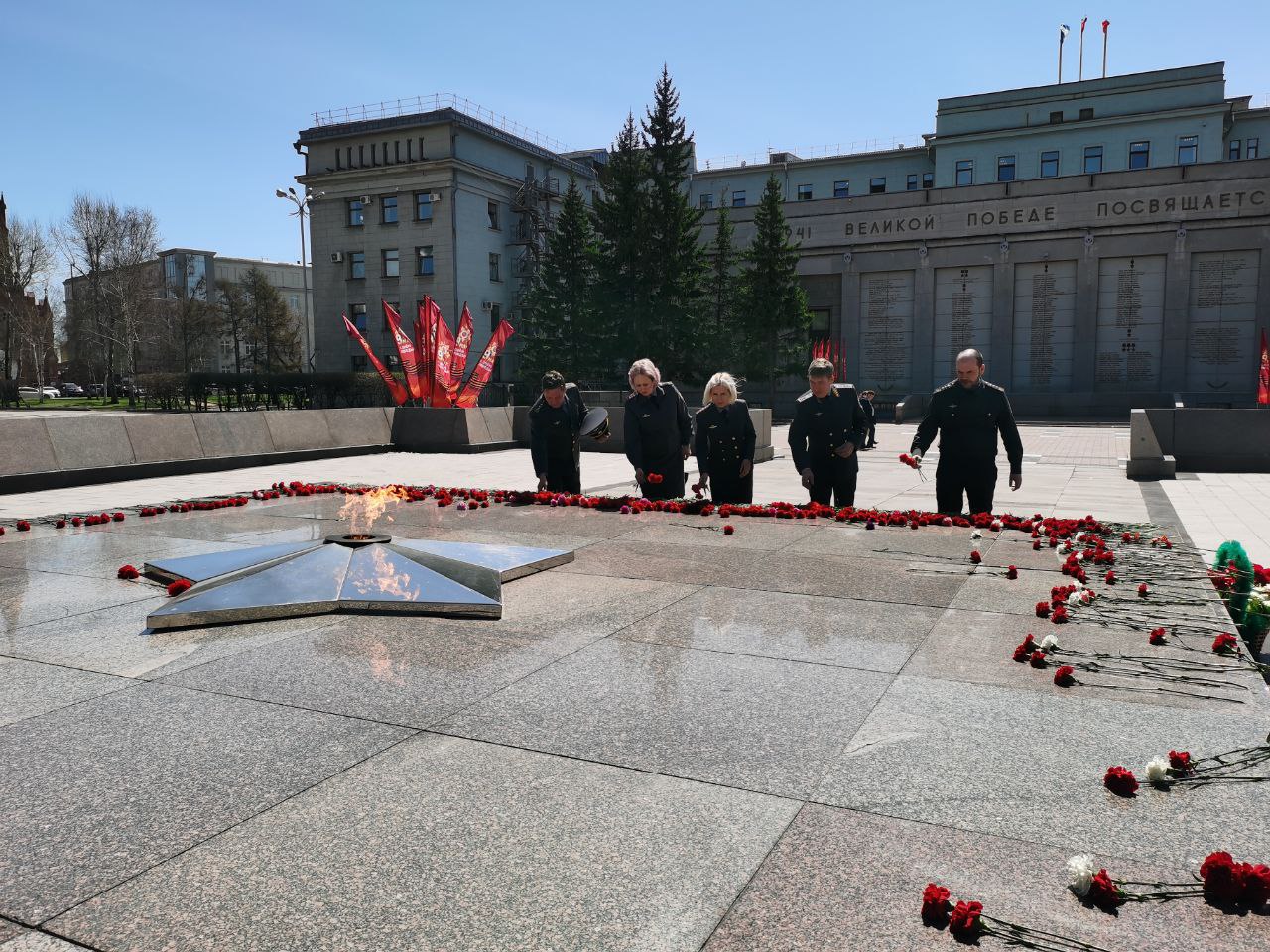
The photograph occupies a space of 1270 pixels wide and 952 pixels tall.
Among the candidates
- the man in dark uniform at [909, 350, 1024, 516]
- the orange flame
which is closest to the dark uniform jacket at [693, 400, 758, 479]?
the man in dark uniform at [909, 350, 1024, 516]

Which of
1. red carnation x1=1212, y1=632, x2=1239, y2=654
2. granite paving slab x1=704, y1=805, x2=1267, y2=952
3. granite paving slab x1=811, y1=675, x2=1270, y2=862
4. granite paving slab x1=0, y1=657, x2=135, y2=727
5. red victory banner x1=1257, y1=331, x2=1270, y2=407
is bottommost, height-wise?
granite paving slab x1=0, y1=657, x2=135, y2=727

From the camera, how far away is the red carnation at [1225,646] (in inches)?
170

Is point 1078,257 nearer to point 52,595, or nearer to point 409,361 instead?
point 409,361

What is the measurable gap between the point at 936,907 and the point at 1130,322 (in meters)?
42.3

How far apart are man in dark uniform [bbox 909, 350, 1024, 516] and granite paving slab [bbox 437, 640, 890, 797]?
12.8 ft

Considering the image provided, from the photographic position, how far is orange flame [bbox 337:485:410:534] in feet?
28.1

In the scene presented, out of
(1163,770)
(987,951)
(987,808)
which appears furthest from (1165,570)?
(987,951)

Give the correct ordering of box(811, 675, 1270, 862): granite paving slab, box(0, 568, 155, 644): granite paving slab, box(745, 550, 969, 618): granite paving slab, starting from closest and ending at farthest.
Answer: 1. box(811, 675, 1270, 862): granite paving slab
2. box(0, 568, 155, 644): granite paving slab
3. box(745, 550, 969, 618): granite paving slab

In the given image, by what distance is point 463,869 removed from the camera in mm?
2506

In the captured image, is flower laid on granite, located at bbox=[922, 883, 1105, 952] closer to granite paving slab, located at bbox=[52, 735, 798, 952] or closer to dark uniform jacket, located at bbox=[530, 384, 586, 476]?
granite paving slab, located at bbox=[52, 735, 798, 952]

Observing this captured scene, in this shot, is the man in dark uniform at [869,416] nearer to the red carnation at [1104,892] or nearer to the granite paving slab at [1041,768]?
the granite paving slab at [1041,768]

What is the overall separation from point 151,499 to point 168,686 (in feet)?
28.6

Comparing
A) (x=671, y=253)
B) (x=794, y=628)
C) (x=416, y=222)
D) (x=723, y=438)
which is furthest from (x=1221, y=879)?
(x=416, y=222)

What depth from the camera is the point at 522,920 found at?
7.47 ft
